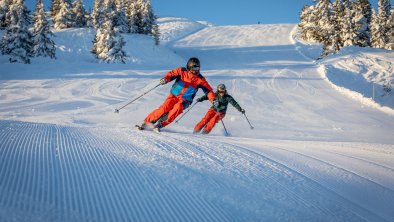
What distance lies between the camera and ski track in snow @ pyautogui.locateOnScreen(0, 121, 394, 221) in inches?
85.7

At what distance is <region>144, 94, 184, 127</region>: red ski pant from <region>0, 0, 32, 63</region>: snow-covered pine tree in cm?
2513

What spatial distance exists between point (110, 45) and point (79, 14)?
23140 mm

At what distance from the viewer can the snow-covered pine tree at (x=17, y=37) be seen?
27422mm

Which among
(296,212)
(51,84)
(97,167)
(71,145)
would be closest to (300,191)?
(296,212)

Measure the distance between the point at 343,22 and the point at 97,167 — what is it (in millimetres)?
40308

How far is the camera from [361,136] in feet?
29.8

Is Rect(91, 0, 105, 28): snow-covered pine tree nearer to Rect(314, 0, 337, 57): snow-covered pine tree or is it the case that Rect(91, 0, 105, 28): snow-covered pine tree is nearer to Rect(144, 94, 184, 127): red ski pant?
Rect(314, 0, 337, 57): snow-covered pine tree

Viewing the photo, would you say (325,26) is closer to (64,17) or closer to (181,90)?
(181,90)

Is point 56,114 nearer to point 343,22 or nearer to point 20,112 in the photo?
point 20,112

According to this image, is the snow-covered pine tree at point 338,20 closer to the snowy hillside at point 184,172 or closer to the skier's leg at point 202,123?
the snowy hillside at point 184,172

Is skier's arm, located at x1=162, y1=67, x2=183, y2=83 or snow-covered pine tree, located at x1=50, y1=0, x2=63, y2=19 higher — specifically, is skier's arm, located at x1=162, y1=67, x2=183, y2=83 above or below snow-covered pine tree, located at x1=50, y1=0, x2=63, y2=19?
below

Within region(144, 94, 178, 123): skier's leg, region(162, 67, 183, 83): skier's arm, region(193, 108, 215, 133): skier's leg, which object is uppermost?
region(162, 67, 183, 83): skier's arm

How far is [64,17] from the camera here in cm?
4528

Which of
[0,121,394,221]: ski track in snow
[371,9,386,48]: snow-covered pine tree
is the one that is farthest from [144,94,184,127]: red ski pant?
[371,9,386,48]: snow-covered pine tree
